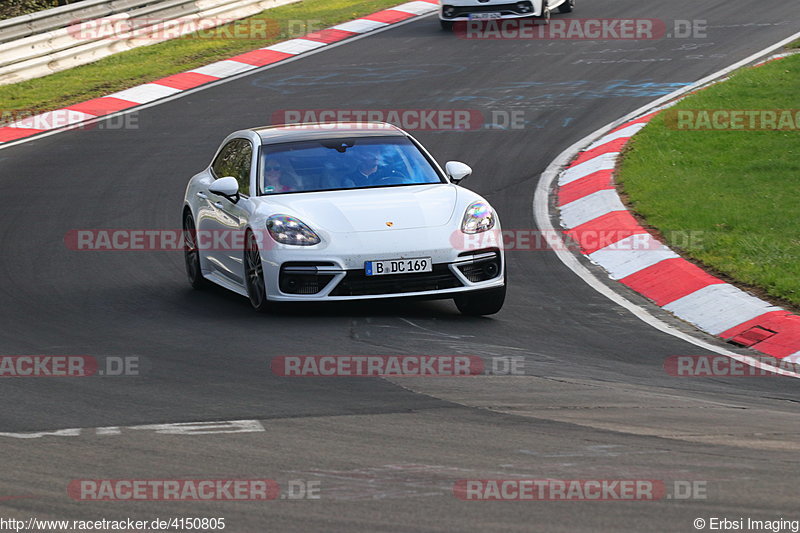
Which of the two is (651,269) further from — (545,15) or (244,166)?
(545,15)

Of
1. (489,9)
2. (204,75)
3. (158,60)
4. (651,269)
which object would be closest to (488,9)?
(489,9)

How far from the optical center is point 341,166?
10.5m

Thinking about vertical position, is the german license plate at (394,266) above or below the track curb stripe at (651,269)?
above

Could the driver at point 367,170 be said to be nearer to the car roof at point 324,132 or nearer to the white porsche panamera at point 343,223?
the white porsche panamera at point 343,223

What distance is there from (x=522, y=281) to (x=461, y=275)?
181 cm

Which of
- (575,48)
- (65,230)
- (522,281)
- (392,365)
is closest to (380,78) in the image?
(575,48)

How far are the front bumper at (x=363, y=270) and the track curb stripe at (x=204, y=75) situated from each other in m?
10.4

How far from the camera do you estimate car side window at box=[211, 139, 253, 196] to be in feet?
35.2

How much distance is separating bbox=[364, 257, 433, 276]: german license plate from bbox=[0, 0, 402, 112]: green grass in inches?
489

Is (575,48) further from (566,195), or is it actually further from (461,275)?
(461,275)

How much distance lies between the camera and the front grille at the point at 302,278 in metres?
9.51

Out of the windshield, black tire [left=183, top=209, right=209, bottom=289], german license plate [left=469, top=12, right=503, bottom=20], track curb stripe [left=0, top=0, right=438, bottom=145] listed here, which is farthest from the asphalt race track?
german license plate [left=469, top=12, right=503, bottom=20]

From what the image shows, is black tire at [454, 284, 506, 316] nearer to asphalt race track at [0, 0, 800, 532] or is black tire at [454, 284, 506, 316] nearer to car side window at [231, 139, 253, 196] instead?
asphalt race track at [0, 0, 800, 532]

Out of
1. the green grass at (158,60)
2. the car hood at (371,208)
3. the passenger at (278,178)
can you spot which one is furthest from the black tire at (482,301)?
the green grass at (158,60)
